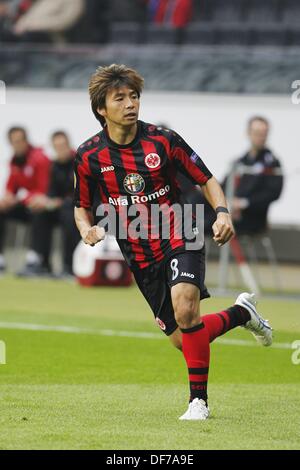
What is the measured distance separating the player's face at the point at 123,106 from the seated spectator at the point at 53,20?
1398 centimetres

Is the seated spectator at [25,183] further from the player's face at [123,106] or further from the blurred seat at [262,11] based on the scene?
the player's face at [123,106]

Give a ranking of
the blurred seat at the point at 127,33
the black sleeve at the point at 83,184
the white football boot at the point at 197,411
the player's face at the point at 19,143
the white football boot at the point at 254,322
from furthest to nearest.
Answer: the blurred seat at the point at 127,33
the player's face at the point at 19,143
the white football boot at the point at 254,322
the black sleeve at the point at 83,184
the white football boot at the point at 197,411

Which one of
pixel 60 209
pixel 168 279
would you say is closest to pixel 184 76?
pixel 60 209

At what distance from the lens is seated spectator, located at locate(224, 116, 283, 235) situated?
15500 millimetres

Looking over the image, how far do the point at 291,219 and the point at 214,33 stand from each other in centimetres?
347

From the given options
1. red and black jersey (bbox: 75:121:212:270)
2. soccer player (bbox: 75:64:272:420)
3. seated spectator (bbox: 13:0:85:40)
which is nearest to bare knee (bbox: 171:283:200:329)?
soccer player (bbox: 75:64:272:420)

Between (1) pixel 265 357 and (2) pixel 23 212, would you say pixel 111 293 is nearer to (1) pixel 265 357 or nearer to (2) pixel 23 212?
(2) pixel 23 212

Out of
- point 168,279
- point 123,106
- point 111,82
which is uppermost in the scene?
point 111,82

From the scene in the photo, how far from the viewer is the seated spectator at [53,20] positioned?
21.8m

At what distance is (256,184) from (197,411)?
327 inches

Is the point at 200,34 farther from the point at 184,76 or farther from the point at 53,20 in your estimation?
the point at 53,20

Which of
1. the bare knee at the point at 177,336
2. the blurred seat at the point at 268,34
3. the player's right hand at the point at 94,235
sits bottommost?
the bare knee at the point at 177,336

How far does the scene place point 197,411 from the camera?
7.55 metres

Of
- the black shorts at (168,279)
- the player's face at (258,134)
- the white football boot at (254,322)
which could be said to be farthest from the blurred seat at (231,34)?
the black shorts at (168,279)
